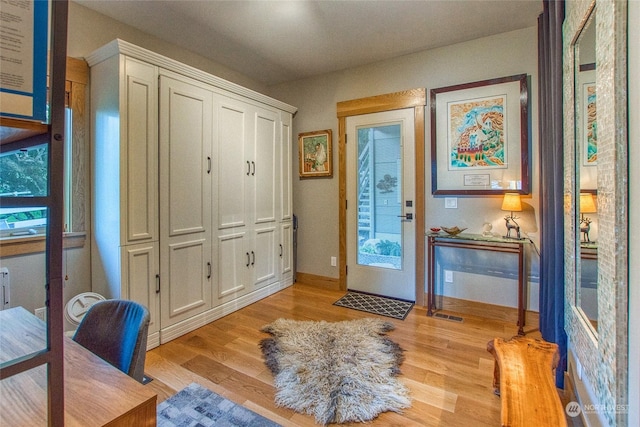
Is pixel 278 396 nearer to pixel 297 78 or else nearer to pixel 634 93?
pixel 634 93

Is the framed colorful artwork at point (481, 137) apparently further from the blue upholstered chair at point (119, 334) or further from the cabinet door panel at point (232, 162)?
the blue upholstered chair at point (119, 334)

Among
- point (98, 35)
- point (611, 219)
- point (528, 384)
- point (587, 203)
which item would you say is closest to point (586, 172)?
point (587, 203)

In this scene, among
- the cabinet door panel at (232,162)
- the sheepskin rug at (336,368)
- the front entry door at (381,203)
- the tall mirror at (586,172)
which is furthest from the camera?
the front entry door at (381,203)

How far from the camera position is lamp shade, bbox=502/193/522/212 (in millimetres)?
2678

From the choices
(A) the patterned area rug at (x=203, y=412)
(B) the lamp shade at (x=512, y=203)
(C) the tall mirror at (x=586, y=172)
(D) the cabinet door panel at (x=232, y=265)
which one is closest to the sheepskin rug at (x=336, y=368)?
(A) the patterned area rug at (x=203, y=412)

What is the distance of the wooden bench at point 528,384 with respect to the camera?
3.74 ft

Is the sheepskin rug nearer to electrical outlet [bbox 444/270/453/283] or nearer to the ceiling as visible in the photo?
electrical outlet [bbox 444/270/453/283]

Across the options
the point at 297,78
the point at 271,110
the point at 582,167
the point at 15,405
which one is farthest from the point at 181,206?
the point at 582,167

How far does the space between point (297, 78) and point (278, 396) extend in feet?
11.9

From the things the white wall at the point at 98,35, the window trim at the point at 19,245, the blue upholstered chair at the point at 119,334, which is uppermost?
the white wall at the point at 98,35

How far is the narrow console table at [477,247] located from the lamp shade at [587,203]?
128 centimetres

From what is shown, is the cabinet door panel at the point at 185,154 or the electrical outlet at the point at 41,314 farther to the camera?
the cabinet door panel at the point at 185,154

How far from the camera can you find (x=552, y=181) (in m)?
1.96

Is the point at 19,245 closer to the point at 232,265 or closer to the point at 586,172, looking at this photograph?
the point at 232,265
